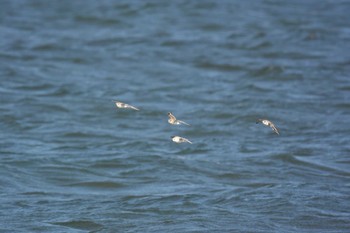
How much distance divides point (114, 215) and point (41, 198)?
3.19 feet

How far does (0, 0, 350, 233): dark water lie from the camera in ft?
26.5

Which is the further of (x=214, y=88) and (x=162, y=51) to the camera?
(x=162, y=51)

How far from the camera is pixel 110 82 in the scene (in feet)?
45.7

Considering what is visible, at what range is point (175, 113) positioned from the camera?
12281 millimetres

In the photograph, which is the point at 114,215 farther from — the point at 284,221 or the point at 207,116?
the point at 207,116

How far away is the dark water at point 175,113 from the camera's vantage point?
808cm

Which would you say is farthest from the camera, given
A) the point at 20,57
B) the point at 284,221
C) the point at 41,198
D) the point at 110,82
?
the point at 20,57

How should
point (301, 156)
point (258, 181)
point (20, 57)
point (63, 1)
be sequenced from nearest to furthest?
point (258, 181) → point (301, 156) → point (20, 57) → point (63, 1)

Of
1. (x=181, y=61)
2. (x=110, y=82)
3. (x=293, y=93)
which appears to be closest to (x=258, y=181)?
(x=293, y=93)

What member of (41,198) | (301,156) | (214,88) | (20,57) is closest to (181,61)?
(214,88)

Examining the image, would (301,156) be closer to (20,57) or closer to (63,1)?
(20,57)

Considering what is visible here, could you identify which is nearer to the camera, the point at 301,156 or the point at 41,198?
the point at 41,198

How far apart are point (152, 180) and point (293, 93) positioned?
4553 mm

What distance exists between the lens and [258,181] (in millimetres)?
9062
